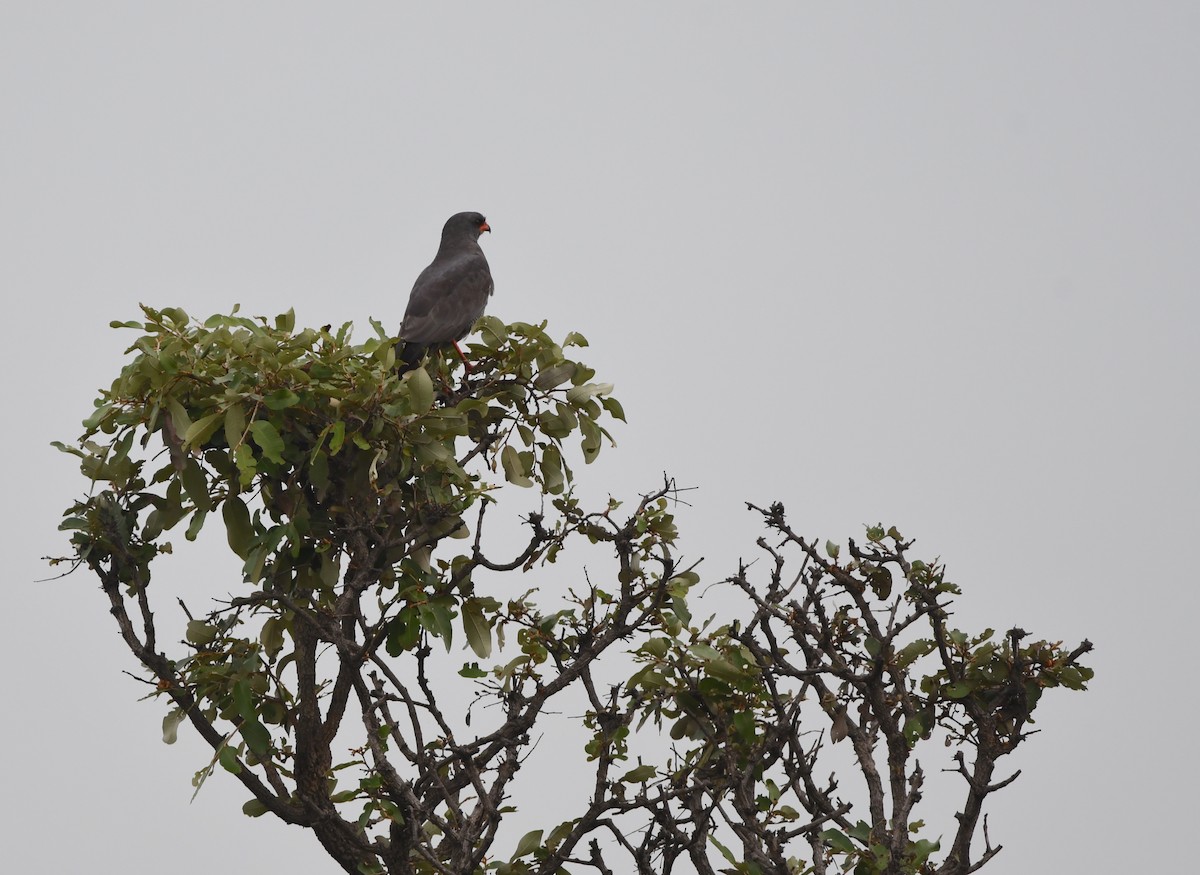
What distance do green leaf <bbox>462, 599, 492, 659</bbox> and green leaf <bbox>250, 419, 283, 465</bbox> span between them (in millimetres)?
1255

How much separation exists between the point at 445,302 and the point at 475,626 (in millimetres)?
1790

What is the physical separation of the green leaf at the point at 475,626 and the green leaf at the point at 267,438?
1.26 m

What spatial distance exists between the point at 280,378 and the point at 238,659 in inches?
57.1

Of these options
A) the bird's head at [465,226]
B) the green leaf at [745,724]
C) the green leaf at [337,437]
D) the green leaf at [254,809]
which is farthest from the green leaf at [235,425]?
the bird's head at [465,226]

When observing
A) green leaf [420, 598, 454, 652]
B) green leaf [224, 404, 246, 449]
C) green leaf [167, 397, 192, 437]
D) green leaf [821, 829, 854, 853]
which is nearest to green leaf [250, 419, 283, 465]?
green leaf [224, 404, 246, 449]

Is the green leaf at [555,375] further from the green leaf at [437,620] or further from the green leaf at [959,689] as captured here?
the green leaf at [959,689]

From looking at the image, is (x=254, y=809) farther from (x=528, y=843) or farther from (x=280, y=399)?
(x=280, y=399)

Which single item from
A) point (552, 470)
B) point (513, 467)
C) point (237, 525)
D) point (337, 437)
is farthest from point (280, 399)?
point (552, 470)

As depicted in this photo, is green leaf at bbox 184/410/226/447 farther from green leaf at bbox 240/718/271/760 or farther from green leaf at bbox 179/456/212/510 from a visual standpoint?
green leaf at bbox 240/718/271/760

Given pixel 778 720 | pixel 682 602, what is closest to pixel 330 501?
pixel 682 602

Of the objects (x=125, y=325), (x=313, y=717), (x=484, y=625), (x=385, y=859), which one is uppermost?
(x=125, y=325)

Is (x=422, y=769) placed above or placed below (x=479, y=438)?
below

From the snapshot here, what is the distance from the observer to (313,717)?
580 centimetres

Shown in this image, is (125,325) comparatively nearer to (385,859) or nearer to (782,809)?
(385,859)
